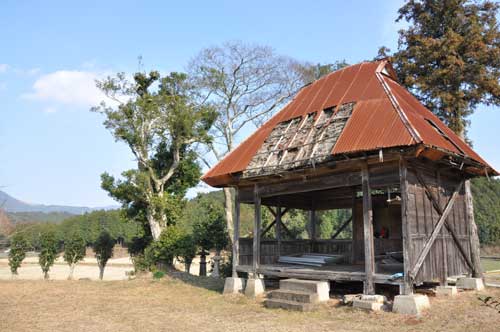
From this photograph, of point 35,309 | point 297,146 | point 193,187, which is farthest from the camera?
point 193,187

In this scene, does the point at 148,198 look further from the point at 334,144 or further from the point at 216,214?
the point at 334,144

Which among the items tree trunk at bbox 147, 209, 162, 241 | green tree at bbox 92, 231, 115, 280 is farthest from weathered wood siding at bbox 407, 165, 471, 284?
green tree at bbox 92, 231, 115, 280

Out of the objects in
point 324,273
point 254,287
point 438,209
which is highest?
point 438,209

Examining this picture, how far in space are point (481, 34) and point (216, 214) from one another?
13.7 metres

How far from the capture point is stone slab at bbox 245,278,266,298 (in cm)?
1199

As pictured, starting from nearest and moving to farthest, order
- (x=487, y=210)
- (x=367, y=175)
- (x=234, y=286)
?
(x=367, y=175)
(x=234, y=286)
(x=487, y=210)

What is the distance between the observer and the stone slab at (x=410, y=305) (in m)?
8.56

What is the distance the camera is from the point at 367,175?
9820 mm

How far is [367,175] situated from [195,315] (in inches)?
197

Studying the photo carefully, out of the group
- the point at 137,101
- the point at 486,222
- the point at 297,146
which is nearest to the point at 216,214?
the point at 137,101

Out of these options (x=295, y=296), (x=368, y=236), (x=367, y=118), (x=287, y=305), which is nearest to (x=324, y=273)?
(x=295, y=296)

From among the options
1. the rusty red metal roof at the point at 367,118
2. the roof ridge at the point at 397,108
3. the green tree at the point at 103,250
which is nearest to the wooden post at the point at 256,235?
the rusty red metal roof at the point at 367,118

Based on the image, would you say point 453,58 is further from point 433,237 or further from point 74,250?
point 74,250

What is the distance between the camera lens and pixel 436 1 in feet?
55.1
